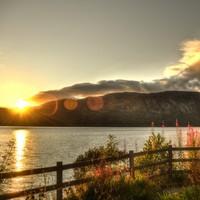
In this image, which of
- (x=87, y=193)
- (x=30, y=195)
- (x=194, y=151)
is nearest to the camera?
(x=30, y=195)

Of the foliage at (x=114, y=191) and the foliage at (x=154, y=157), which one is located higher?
the foliage at (x=154, y=157)

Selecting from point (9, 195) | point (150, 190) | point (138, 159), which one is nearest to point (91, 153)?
point (138, 159)

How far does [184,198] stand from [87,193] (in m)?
3.15

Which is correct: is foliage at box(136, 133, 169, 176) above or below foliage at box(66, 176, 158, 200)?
above

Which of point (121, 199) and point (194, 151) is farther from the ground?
point (194, 151)

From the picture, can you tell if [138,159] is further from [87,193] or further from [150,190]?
[87,193]

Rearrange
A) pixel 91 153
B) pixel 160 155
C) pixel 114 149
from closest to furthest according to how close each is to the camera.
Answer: pixel 160 155 < pixel 114 149 < pixel 91 153

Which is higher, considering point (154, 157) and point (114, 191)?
point (154, 157)

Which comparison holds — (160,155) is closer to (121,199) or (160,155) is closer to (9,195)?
(121,199)

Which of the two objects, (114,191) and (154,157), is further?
(154,157)

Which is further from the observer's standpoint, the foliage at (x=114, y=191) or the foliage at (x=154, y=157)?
the foliage at (x=154, y=157)

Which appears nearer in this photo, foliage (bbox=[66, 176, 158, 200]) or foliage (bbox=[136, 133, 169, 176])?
foliage (bbox=[66, 176, 158, 200])

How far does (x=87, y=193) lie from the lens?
12570 millimetres

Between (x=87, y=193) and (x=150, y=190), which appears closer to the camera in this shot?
(x=87, y=193)
